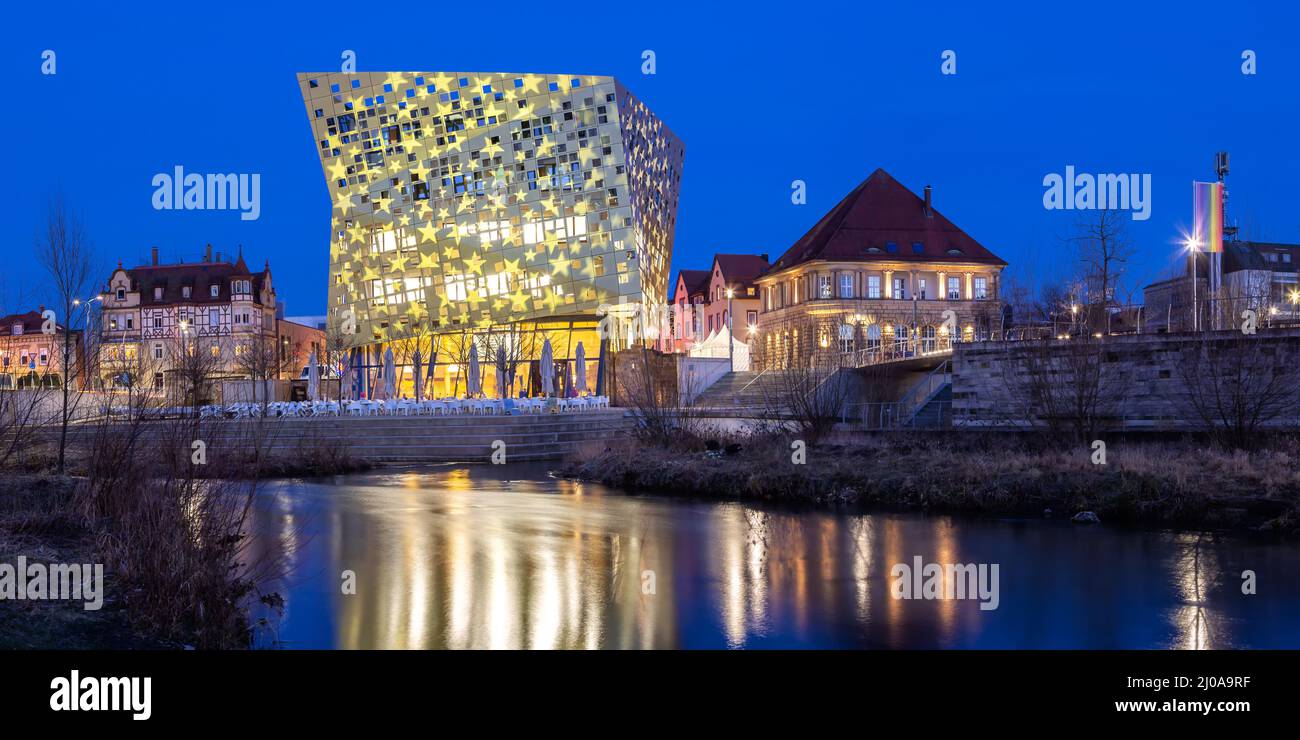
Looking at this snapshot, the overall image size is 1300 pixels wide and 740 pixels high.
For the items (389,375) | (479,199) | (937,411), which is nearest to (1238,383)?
(937,411)

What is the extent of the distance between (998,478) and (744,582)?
10.8 meters

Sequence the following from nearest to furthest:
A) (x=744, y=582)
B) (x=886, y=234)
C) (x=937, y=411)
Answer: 1. (x=744, y=582)
2. (x=937, y=411)
3. (x=886, y=234)

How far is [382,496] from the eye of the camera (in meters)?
27.6

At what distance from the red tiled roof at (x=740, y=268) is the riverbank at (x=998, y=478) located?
66.7 metres

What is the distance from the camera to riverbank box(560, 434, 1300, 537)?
20.8 metres

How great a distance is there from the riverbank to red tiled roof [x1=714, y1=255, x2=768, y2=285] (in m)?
66.7

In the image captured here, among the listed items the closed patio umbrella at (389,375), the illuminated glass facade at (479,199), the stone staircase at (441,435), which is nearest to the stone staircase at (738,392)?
the stone staircase at (441,435)

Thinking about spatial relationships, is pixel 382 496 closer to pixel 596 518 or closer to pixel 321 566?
pixel 596 518

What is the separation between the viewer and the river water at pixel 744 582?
471 inches

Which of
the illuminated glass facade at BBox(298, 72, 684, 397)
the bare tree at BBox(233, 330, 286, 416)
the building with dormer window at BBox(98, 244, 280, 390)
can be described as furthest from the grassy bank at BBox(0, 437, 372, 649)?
the building with dormer window at BBox(98, 244, 280, 390)

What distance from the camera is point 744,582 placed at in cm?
1530

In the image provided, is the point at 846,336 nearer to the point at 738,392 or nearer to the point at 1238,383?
the point at 738,392

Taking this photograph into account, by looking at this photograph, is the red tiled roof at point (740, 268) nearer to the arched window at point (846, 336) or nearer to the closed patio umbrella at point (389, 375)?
the arched window at point (846, 336)
